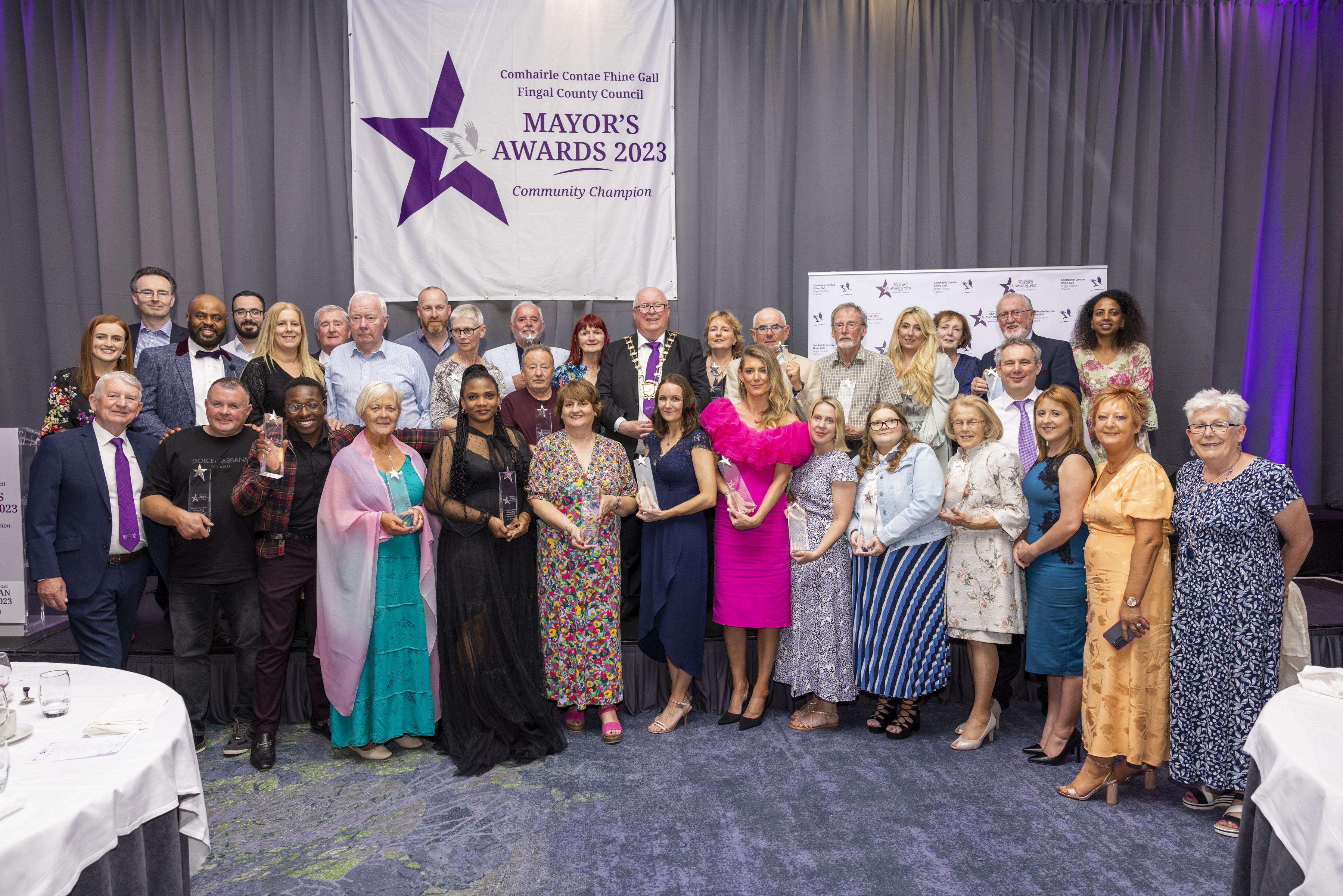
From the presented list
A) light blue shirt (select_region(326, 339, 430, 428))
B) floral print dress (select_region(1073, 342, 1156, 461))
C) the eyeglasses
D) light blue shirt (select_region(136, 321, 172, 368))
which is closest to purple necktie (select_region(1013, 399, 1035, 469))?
floral print dress (select_region(1073, 342, 1156, 461))

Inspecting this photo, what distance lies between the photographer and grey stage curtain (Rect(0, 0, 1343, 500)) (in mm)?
5754

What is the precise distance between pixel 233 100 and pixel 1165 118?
6623 mm

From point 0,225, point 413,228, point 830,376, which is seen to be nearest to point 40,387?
point 0,225

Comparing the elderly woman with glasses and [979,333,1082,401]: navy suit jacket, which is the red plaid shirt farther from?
[979,333,1082,401]: navy suit jacket

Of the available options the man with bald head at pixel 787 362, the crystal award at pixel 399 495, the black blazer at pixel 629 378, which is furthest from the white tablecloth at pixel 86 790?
the man with bald head at pixel 787 362

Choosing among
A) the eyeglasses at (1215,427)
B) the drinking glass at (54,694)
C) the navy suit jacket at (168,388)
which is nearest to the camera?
the drinking glass at (54,694)

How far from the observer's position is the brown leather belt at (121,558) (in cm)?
338

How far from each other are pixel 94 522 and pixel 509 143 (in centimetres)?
362

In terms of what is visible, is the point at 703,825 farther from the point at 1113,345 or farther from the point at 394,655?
the point at 1113,345

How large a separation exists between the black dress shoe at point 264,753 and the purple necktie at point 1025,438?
11.3 feet

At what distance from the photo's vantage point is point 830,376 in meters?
4.40

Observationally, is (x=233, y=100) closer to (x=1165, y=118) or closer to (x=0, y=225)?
(x=0, y=225)

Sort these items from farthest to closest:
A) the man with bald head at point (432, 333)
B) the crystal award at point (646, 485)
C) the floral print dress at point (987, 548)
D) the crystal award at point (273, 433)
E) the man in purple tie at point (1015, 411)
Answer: the man with bald head at point (432, 333), the man in purple tie at point (1015, 411), the crystal award at point (646, 485), the floral print dress at point (987, 548), the crystal award at point (273, 433)

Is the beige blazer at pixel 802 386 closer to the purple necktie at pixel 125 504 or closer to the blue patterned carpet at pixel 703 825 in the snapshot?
the blue patterned carpet at pixel 703 825
